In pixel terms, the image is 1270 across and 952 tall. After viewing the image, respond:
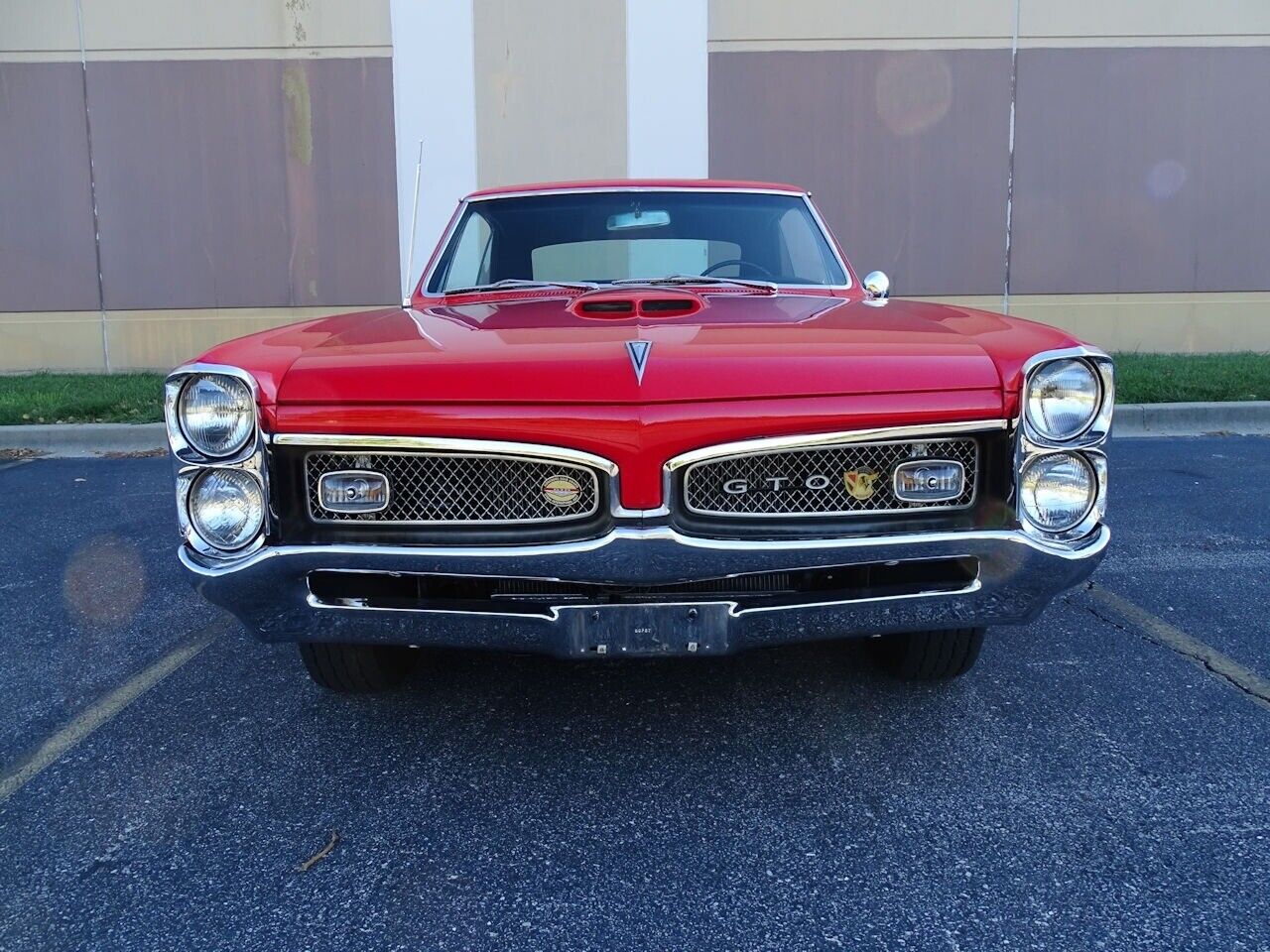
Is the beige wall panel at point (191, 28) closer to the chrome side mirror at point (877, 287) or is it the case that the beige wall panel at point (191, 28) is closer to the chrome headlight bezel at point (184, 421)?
the chrome side mirror at point (877, 287)

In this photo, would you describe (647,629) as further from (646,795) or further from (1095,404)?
(1095,404)

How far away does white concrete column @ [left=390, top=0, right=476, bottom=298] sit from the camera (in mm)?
9953

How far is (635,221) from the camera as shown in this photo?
3.80 meters

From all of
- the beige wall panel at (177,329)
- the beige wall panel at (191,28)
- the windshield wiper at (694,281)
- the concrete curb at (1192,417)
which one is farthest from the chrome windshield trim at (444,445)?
the beige wall panel at (191,28)

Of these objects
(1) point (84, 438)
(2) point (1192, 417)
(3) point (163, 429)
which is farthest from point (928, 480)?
(1) point (84, 438)

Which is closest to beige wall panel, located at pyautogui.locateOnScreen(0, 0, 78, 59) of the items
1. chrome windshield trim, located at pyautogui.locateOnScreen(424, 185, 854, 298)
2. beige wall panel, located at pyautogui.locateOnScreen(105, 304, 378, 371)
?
beige wall panel, located at pyautogui.locateOnScreen(105, 304, 378, 371)

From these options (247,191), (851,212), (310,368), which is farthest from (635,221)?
(247,191)

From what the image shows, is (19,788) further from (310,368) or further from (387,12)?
(387,12)

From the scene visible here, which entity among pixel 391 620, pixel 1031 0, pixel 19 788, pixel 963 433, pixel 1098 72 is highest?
pixel 1031 0

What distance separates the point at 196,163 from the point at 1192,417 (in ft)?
30.4

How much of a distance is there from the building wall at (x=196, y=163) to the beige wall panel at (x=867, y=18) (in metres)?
3.49

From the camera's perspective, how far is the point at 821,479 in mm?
2295

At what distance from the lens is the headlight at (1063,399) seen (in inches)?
89.3

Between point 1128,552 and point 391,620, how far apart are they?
3.41 m
